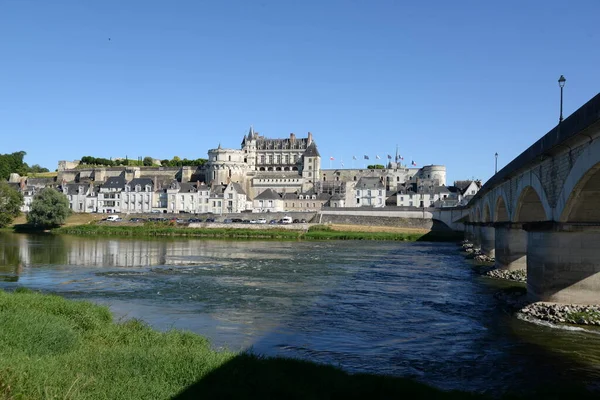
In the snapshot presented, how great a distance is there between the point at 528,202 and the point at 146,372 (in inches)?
994

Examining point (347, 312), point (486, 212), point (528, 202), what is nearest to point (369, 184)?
point (486, 212)

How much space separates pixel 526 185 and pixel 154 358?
836 inches

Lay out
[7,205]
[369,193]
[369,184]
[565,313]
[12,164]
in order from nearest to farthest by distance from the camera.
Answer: [565,313] → [7,205] → [369,193] → [369,184] → [12,164]

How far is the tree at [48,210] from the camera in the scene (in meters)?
77.5

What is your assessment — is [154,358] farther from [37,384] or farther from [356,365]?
[356,365]

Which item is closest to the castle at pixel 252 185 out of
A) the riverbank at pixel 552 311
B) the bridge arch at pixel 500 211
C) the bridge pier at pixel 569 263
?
the bridge arch at pixel 500 211

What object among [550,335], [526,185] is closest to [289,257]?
[526,185]

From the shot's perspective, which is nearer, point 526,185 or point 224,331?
point 224,331

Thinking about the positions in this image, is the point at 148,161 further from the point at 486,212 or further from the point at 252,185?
the point at 486,212

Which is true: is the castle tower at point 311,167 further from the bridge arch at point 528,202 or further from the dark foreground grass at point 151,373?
the dark foreground grass at point 151,373

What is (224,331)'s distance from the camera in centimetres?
1744

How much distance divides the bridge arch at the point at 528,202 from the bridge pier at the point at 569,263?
16.9 ft

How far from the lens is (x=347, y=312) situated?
70.0ft

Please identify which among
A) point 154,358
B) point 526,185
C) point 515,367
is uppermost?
point 526,185
